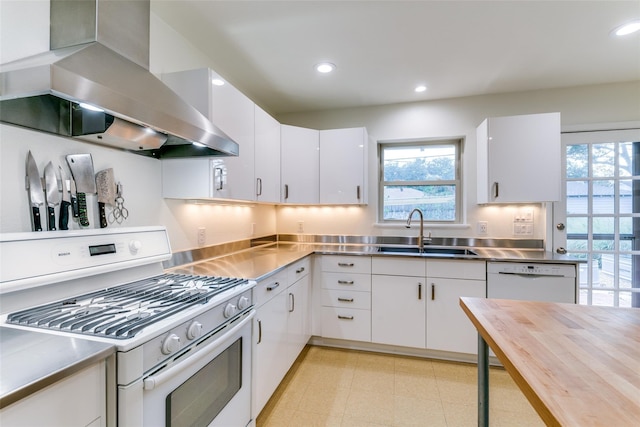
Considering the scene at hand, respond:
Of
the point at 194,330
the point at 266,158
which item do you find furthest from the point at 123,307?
the point at 266,158

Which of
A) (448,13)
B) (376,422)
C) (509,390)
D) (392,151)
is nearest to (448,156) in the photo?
(392,151)

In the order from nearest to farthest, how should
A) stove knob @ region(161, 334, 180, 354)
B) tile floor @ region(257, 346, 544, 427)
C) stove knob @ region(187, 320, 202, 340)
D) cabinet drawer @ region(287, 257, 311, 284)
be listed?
1. stove knob @ region(161, 334, 180, 354)
2. stove knob @ region(187, 320, 202, 340)
3. tile floor @ region(257, 346, 544, 427)
4. cabinet drawer @ region(287, 257, 311, 284)

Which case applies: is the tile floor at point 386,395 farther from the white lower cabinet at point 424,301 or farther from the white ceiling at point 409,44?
the white ceiling at point 409,44

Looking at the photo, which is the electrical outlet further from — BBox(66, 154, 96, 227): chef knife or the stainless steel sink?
BBox(66, 154, 96, 227): chef knife

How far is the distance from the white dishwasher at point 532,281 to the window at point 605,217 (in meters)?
0.67

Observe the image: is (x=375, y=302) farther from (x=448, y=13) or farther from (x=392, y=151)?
(x=448, y=13)

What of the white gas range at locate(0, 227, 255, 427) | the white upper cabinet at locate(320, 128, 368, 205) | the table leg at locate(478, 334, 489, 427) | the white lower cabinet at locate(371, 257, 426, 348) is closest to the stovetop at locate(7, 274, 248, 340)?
the white gas range at locate(0, 227, 255, 427)

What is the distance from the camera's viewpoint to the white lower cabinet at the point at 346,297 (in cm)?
253

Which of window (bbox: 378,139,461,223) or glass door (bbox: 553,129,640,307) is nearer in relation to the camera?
glass door (bbox: 553,129,640,307)

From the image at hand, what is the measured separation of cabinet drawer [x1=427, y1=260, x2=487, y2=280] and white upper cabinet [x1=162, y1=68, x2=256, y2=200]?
1.60 m

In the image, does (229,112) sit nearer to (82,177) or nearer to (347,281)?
(82,177)

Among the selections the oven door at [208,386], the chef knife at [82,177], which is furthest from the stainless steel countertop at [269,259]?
the chef knife at [82,177]

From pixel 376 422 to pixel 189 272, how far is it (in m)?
1.45

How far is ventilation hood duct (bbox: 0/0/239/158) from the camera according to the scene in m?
0.80
